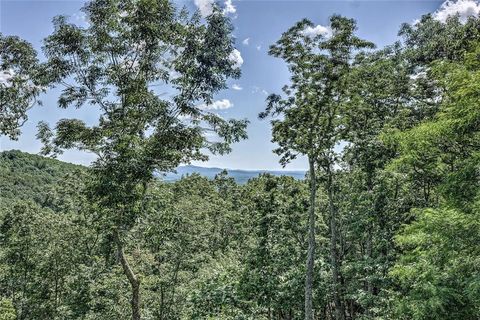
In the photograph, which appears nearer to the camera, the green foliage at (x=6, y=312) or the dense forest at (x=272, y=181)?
the dense forest at (x=272, y=181)

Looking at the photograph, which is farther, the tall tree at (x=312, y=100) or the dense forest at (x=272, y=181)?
the tall tree at (x=312, y=100)

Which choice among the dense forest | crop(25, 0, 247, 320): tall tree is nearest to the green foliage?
the dense forest

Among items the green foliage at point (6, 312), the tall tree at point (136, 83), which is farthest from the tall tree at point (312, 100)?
the green foliage at point (6, 312)

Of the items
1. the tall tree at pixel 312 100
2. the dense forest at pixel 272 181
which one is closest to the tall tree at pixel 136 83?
the dense forest at pixel 272 181

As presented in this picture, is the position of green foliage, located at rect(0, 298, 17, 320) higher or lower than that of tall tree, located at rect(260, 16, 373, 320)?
lower

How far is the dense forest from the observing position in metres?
9.16

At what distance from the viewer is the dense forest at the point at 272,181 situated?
30.0ft

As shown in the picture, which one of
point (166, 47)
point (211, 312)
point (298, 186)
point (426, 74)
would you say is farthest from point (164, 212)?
point (426, 74)

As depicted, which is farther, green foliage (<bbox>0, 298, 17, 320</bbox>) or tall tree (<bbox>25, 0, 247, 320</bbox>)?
green foliage (<bbox>0, 298, 17, 320</bbox>)

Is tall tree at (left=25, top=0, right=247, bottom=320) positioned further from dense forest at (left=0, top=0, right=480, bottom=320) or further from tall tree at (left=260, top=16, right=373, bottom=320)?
tall tree at (left=260, top=16, right=373, bottom=320)

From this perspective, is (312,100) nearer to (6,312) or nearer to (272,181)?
(272,181)

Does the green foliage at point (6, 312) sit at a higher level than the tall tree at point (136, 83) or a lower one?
lower

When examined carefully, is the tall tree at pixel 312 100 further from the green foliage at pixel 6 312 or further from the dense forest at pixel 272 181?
the green foliage at pixel 6 312

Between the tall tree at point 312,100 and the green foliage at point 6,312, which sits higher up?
the tall tree at point 312,100
